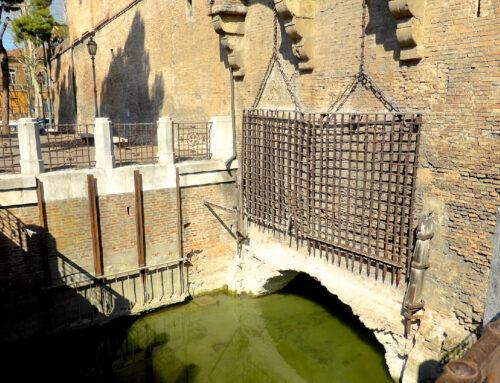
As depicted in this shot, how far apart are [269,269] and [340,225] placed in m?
2.75

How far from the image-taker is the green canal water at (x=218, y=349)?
24.1 ft

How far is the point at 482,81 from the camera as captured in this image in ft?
16.7

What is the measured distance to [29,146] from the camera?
738cm

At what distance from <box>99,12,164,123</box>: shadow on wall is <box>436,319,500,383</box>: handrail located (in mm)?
13236

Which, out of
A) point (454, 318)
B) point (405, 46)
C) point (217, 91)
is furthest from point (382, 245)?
point (217, 91)

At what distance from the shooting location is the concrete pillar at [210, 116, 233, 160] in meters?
9.52

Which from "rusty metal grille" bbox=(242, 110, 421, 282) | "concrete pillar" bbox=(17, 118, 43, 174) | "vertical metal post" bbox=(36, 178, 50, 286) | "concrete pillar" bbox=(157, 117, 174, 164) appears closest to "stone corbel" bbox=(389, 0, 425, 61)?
"rusty metal grille" bbox=(242, 110, 421, 282)

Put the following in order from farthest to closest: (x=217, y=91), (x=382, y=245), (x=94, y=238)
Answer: (x=217, y=91) < (x=94, y=238) < (x=382, y=245)

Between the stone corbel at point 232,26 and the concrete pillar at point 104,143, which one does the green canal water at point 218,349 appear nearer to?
the concrete pillar at point 104,143

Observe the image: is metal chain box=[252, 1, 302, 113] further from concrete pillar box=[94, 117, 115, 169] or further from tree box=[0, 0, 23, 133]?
tree box=[0, 0, 23, 133]

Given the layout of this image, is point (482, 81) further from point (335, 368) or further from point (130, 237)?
A: point (130, 237)

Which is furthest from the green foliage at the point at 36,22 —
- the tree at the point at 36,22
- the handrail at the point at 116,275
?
the handrail at the point at 116,275

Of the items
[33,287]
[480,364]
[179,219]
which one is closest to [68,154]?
[179,219]

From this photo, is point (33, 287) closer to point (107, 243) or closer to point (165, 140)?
point (107, 243)
